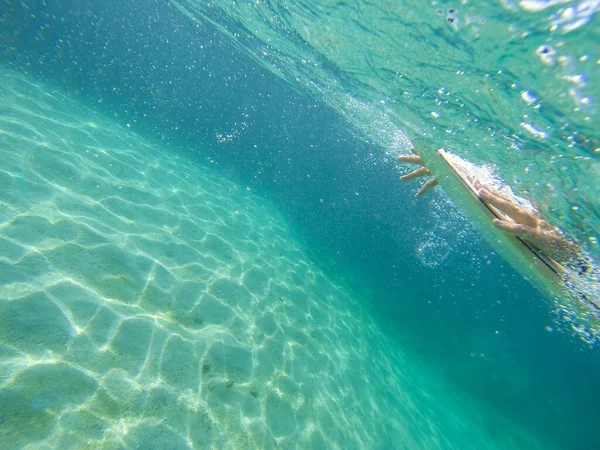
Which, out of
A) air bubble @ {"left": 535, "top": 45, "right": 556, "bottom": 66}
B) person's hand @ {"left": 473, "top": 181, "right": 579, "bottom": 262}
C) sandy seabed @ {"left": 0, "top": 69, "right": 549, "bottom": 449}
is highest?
air bubble @ {"left": 535, "top": 45, "right": 556, "bottom": 66}

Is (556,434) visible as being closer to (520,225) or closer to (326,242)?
(326,242)

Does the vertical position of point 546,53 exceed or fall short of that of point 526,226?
it exceeds it

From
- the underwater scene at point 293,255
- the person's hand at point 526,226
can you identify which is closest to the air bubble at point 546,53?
the underwater scene at point 293,255

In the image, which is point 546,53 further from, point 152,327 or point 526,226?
point 152,327

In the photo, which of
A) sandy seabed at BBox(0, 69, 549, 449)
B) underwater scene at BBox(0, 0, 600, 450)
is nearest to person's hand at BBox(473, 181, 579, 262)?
underwater scene at BBox(0, 0, 600, 450)

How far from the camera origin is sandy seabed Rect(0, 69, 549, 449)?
3473mm

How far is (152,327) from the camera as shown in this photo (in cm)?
485

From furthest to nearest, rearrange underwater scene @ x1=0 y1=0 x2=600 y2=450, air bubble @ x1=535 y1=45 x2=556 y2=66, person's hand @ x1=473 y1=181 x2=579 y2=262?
1. air bubble @ x1=535 y1=45 x2=556 y2=66
2. underwater scene @ x1=0 y1=0 x2=600 y2=450
3. person's hand @ x1=473 y1=181 x2=579 y2=262

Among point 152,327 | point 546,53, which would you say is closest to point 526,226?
point 546,53

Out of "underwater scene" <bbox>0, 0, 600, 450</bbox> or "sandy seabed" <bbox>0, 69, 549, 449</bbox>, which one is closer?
"sandy seabed" <bbox>0, 69, 549, 449</bbox>

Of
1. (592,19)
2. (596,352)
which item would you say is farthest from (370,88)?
(596,352)

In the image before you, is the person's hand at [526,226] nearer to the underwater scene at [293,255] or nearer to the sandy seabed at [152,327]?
the underwater scene at [293,255]

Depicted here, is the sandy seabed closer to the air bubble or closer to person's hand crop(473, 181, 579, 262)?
person's hand crop(473, 181, 579, 262)

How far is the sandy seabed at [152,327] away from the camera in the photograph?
3.47 m
